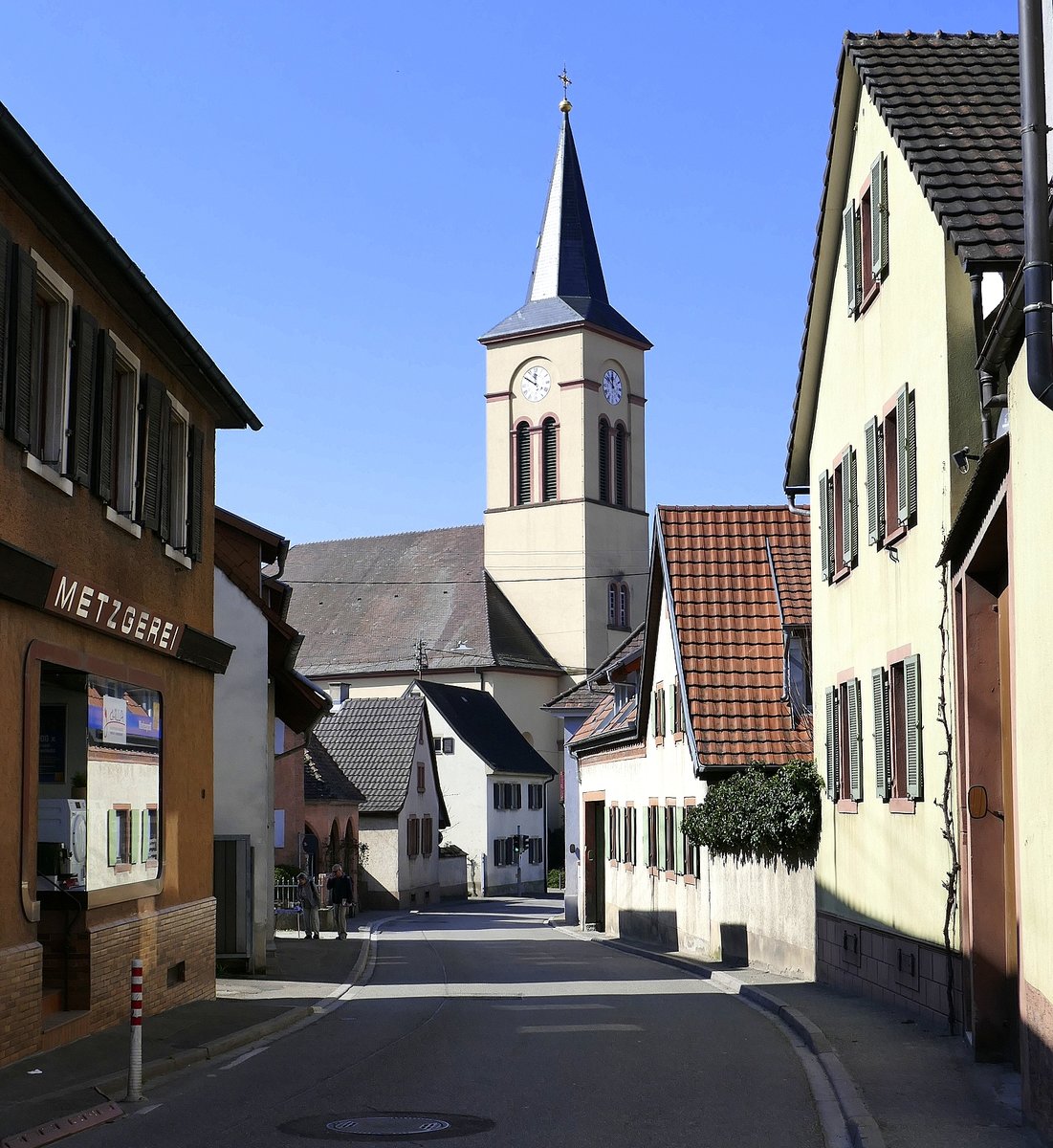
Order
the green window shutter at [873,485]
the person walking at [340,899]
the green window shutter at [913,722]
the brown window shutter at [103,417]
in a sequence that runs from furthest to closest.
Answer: the person walking at [340,899] → the green window shutter at [873,485] → the green window shutter at [913,722] → the brown window shutter at [103,417]

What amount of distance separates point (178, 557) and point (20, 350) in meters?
5.55

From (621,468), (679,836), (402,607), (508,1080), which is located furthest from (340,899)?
(621,468)

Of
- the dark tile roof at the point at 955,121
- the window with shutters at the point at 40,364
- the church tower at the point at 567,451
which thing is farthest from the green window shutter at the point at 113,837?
the church tower at the point at 567,451

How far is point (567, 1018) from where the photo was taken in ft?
55.2

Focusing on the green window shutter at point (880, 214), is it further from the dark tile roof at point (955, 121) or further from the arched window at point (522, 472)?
the arched window at point (522, 472)

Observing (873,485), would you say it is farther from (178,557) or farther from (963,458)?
(178,557)

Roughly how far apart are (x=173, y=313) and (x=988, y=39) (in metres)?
9.13

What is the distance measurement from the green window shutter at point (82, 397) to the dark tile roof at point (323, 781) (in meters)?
39.3

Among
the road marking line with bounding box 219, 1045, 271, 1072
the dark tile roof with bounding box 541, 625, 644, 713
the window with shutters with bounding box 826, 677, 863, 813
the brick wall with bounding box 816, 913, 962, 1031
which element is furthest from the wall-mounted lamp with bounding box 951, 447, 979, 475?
the dark tile roof with bounding box 541, 625, 644, 713

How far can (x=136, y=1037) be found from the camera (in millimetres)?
11141

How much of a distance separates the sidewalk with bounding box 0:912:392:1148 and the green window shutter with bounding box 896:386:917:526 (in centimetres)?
765

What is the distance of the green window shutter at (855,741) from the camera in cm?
1892

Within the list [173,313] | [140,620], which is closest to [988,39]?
[173,313]

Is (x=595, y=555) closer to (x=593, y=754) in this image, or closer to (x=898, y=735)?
(x=593, y=754)
